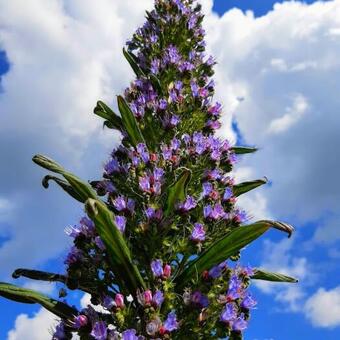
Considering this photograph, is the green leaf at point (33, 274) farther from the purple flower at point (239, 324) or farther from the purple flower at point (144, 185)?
the purple flower at point (239, 324)

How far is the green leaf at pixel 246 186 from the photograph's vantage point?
11338 mm

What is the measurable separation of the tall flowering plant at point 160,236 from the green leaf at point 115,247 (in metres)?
0.02

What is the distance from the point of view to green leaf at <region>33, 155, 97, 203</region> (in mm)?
9008

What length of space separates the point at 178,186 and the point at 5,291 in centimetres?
315

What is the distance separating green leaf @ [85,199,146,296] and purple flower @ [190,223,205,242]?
116 cm

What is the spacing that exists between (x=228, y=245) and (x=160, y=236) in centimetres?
117

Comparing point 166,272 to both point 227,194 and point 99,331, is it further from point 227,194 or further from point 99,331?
point 227,194

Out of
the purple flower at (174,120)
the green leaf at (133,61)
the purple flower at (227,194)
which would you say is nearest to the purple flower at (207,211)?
the purple flower at (227,194)

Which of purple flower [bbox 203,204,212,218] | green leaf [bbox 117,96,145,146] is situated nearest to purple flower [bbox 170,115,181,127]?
green leaf [bbox 117,96,145,146]

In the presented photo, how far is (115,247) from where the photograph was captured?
8.22 metres

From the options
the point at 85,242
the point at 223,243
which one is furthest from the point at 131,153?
the point at 223,243

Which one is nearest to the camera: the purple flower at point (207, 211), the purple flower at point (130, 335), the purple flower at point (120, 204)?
the purple flower at point (130, 335)

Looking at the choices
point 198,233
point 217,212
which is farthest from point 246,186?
point 198,233

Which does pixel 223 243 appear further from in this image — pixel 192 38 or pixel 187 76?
pixel 192 38
